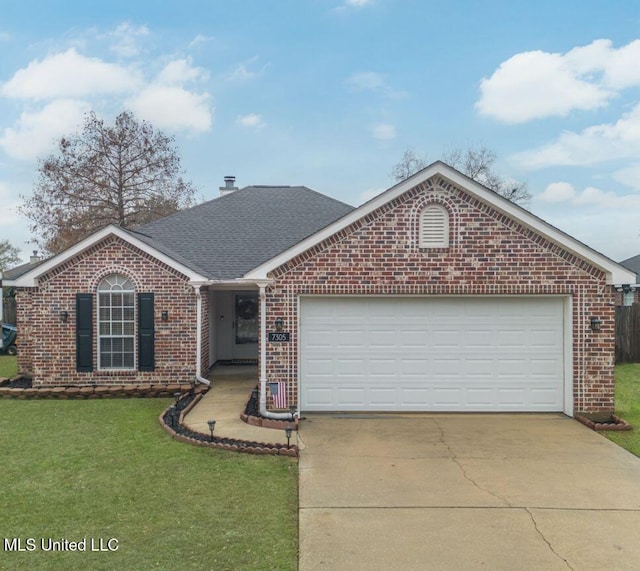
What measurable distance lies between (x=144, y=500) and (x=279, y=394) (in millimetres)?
3841

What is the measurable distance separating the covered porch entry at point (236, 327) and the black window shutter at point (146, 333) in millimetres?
3562

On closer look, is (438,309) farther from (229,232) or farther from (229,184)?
(229,184)

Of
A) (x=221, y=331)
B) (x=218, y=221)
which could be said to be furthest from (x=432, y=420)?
(x=218, y=221)

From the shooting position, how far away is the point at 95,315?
11562 mm

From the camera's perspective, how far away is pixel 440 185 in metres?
9.14

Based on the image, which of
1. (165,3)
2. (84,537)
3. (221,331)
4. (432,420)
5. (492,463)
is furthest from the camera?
(221,331)

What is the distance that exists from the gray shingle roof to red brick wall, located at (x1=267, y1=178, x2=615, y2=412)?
3403mm

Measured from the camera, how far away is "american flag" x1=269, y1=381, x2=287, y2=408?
30.0ft

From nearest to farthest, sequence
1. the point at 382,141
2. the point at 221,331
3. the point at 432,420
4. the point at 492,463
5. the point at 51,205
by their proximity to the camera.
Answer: the point at 492,463 → the point at 432,420 → the point at 221,331 → the point at 382,141 → the point at 51,205

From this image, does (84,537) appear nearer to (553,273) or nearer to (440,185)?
(440,185)

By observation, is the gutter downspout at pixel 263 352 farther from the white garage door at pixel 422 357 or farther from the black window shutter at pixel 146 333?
the black window shutter at pixel 146 333

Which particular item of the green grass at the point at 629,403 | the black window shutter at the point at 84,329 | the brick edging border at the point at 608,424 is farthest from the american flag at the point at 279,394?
the green grass at the point at 629,403

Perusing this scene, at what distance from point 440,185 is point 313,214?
722 centimetres

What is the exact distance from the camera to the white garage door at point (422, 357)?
946 centimetres
